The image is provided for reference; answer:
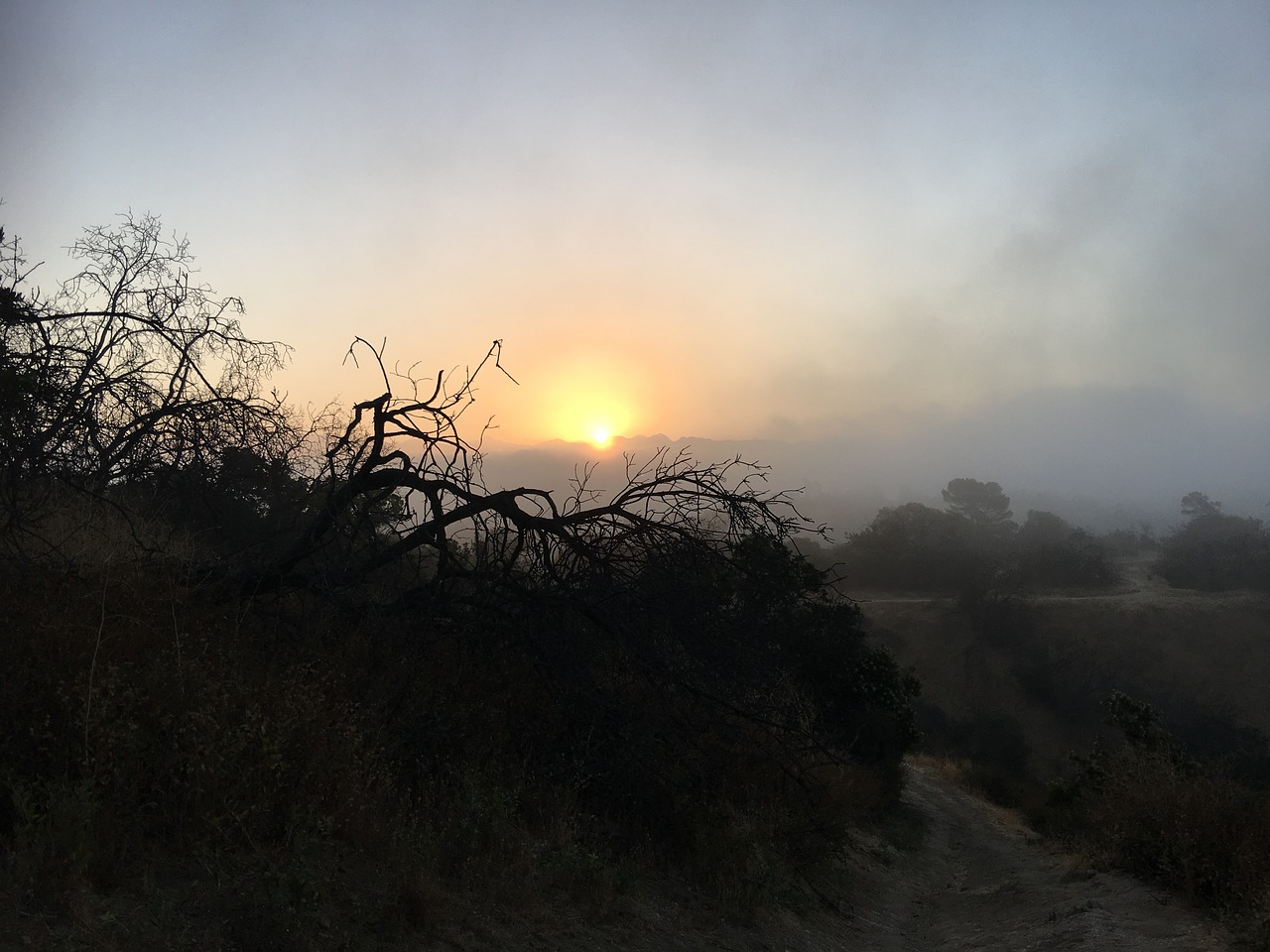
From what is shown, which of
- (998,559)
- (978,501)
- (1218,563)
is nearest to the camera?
(1218,563)

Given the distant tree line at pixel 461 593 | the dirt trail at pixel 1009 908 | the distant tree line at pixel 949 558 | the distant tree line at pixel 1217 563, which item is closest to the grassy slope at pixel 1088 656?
the distant tree line at pixel 1217 563

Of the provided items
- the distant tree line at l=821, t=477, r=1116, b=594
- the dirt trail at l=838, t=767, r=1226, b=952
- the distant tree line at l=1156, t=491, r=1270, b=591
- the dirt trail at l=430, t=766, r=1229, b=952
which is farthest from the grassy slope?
the dirt trail at l=430, t=766, r=1229, b=952

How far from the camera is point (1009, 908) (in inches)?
426

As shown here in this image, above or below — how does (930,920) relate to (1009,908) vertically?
below

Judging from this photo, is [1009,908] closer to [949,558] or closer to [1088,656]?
[1088,656]

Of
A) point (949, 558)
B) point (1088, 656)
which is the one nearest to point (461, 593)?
point (1088, 656)

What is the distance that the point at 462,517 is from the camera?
7.77m

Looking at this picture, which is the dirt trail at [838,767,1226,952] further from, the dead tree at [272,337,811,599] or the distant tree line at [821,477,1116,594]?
the distant tree line at [821,477,1116,594]

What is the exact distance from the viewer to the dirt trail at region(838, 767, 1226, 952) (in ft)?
28.0

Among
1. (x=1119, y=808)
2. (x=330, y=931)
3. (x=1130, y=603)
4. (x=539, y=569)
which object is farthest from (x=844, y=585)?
(x=330, y=931)

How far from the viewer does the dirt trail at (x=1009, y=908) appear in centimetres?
854

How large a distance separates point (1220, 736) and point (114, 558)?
4501 centimetres

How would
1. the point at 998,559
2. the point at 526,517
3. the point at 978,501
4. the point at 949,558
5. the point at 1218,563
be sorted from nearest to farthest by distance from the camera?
the point at 526,517
the point at 1218,563
the point at 998,559
the point at 949,558
the point at 978,501

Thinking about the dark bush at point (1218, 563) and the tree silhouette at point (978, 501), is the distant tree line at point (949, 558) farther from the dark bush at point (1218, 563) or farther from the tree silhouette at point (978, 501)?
the tree silhouette at point (978, 501)
